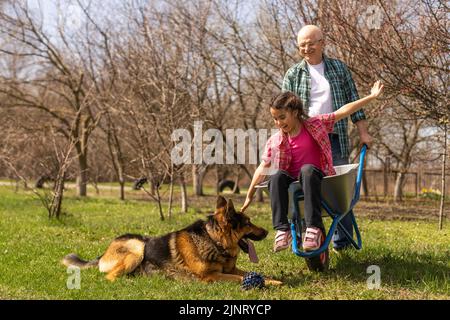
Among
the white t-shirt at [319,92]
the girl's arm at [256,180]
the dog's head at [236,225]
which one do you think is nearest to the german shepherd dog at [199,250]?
the dog's head at [236,225]

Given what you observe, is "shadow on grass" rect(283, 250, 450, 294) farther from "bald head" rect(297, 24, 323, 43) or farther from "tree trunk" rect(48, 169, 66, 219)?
"tree trunk" rect(48, 169, 66, 219)

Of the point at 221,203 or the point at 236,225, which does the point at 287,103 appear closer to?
the point at 221,203

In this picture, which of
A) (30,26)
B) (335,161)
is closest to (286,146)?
(335,161)

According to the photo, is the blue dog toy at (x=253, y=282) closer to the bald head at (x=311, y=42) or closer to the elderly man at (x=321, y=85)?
the elderly man at (x=321, y=85)

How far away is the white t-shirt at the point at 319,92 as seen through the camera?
5227mm

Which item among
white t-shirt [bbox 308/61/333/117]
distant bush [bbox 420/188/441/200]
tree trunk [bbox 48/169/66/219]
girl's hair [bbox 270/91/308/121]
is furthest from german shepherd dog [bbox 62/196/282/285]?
distant bush [bbox 420/188/441/200]

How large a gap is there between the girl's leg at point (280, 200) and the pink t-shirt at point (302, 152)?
0.62 feet

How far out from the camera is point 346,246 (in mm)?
5824

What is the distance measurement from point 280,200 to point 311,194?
28 cm

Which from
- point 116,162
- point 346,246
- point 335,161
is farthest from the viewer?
point 116,162

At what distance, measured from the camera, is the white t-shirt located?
17.1 feet

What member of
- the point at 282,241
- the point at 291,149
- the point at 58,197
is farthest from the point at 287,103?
the point at 58,197
